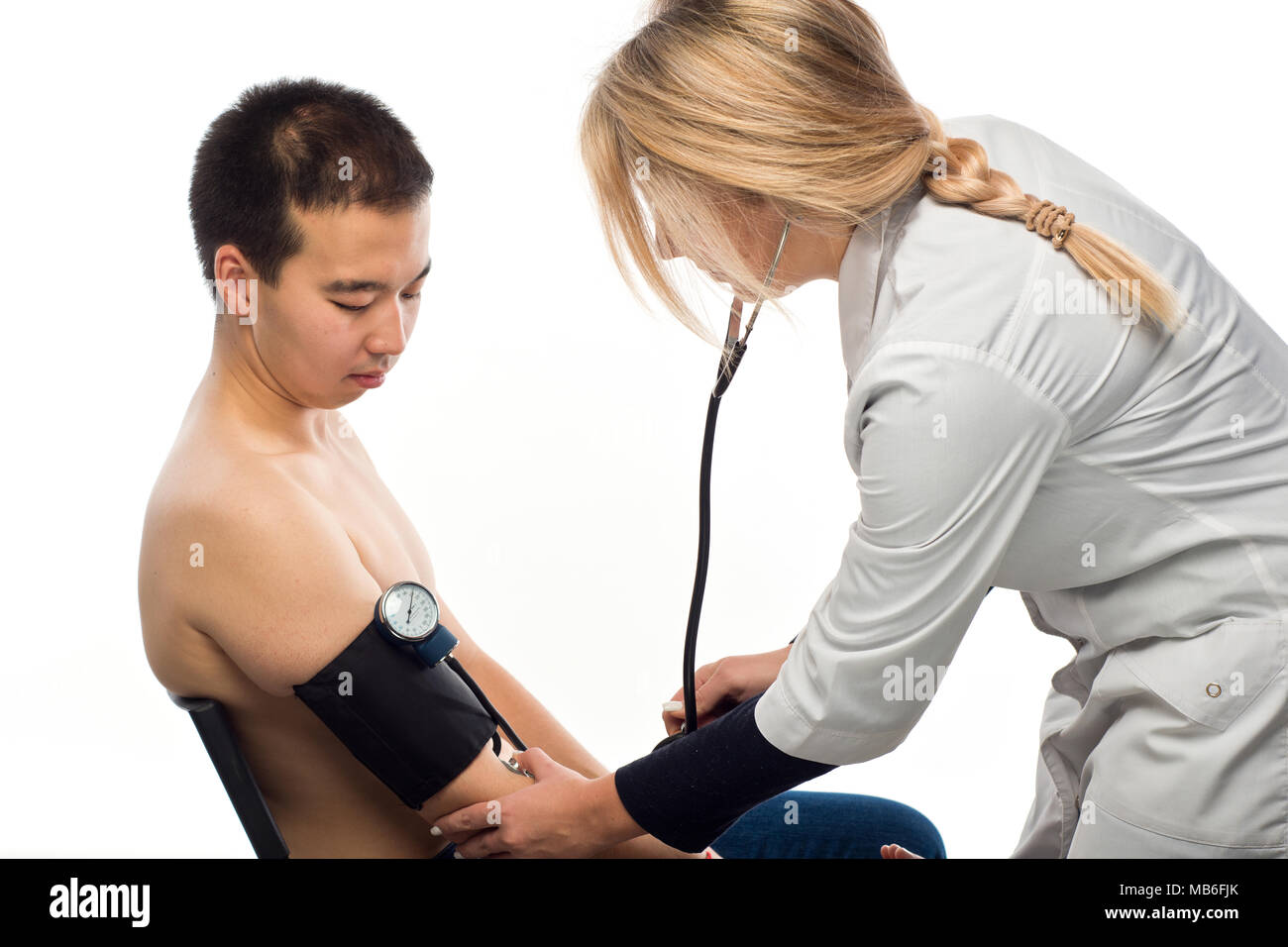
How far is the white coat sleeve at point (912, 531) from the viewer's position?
3.96 ft

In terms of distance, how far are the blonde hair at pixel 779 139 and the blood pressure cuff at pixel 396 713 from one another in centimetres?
55

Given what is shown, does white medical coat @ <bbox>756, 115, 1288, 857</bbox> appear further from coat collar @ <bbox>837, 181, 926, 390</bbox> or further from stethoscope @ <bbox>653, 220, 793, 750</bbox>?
stethoscope @ <bbox>653, 220, 793, 750</bbox>

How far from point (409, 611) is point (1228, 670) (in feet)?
2.83

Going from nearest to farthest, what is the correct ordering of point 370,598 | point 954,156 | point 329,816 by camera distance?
point 954,156
point 370,598
point 329,816

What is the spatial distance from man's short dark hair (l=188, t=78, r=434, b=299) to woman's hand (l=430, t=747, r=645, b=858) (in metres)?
0.66

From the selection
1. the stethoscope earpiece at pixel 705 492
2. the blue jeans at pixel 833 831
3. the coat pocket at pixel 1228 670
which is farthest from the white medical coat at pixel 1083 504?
the blue jeans at pixel 833 831

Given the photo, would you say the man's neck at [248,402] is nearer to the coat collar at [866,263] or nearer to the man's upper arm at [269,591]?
the man's upper arm at [269,591]

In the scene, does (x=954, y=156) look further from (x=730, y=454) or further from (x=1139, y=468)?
(x=730, y=454)

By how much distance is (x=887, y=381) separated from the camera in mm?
1227

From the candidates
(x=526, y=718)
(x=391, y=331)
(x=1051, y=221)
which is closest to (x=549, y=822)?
(x=526, y=718)

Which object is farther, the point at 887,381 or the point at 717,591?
the point at 717,591

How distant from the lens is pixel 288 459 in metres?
1.56
